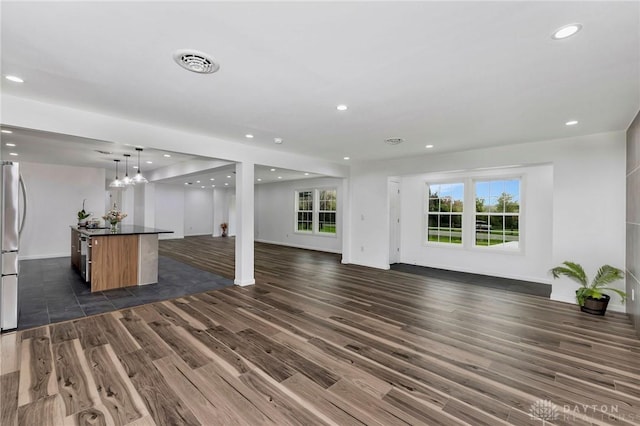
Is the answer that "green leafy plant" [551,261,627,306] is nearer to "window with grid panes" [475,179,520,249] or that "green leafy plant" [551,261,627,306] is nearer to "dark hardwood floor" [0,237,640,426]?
"dark hardwood floor" [0,237,640,426]

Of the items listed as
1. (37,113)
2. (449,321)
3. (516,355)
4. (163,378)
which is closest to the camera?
(163,378)

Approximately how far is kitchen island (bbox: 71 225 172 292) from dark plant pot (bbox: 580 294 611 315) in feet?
22.9

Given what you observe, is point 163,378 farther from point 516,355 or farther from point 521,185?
point 521,185

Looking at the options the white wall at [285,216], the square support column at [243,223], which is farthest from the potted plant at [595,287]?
the white wall at [285,216]

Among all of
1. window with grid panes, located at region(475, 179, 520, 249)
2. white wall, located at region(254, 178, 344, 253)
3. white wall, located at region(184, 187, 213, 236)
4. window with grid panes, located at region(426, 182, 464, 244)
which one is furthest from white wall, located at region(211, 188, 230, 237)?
window with grid panes, located at region(475, 179, 520, 249)

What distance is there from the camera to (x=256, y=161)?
18.1ft

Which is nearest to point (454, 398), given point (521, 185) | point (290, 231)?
point (521, 185)

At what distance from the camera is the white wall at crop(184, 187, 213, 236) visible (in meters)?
13.3

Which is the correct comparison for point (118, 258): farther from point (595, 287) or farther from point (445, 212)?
point (595, 287)

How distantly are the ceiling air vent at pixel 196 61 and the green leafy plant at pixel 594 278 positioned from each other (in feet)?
18.0

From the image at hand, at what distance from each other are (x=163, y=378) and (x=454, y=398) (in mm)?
2312

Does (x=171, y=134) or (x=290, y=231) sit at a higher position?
(x=171, y=134)

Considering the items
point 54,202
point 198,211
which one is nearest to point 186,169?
point 54,202

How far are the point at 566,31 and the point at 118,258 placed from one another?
6.47 meters
